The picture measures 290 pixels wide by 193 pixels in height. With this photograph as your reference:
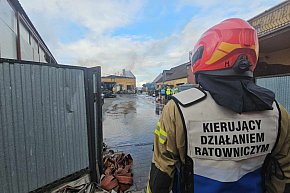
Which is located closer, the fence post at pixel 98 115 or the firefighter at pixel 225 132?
the firefighter at pixel 225 132

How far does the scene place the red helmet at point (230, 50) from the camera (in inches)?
44.3

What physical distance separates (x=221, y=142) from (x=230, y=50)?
0.54m

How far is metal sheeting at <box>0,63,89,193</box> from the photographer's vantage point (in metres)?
2.30

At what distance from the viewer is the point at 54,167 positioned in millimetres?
2811

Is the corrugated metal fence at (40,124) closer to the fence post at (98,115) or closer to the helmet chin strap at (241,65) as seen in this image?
the fence post at (98,115)

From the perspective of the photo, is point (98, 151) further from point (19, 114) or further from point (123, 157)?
point (19, 114)

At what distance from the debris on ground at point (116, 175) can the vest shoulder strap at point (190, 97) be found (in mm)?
2592

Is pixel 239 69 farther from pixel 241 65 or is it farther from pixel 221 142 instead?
pixel 221 142

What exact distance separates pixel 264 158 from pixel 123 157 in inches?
152

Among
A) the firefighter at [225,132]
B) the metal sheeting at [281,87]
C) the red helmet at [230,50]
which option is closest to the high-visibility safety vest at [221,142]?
the firefighter at [225,132]

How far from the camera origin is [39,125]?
2.62 metres

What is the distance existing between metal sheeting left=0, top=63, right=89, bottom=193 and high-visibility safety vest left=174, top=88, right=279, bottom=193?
7.35ft

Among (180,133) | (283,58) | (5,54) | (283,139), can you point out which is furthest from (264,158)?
(283,58)

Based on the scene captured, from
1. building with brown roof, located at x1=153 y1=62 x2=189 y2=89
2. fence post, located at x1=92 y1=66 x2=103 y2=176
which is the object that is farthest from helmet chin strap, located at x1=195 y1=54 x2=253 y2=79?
building with brown roof, located at x1=153 y1=62 x2=189 y2=89
